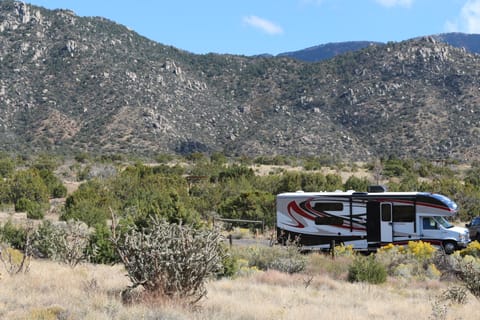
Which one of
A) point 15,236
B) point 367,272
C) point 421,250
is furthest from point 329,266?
point 15,236

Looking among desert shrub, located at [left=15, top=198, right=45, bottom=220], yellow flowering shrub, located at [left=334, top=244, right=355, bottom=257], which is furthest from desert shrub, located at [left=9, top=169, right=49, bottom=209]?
yellow flowering shrub, located at [left=334, top=244, right=355, bottom=257]

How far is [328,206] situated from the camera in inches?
953

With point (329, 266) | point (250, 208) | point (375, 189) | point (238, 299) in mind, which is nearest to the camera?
point (238, 299)

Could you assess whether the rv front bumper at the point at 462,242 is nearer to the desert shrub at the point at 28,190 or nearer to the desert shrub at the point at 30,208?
the desert shrub at the point at 30,208

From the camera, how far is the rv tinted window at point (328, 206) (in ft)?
78.7

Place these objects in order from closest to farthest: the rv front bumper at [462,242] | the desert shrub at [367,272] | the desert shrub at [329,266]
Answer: the desert shrub at [367,272], the desert shrub at [329,266], the rv front bumper at [462,242]

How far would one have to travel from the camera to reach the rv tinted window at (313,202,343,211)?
24.0m

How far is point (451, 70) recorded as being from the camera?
3258 inches

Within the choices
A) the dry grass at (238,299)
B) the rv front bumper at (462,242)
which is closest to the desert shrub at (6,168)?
the dry grass at (238,299)

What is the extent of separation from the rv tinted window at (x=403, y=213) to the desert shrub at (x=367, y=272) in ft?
21.2

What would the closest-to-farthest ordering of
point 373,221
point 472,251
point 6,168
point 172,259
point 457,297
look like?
point 172,259 < point 457,297 < point 472,251 < point 373,221 < point 6,168

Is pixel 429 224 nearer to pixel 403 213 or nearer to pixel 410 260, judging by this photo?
pixel 403 213

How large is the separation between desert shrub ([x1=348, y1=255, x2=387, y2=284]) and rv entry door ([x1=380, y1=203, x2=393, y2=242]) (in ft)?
20.4

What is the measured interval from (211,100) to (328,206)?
64389mm
